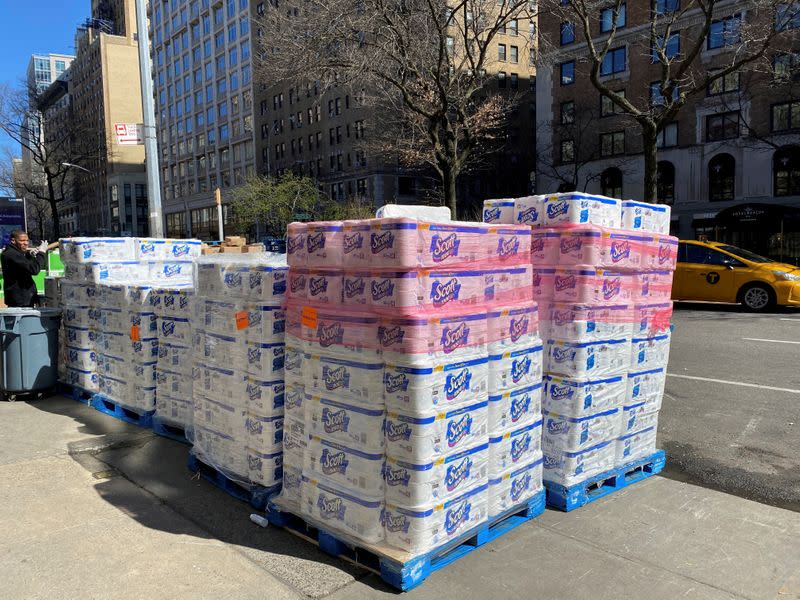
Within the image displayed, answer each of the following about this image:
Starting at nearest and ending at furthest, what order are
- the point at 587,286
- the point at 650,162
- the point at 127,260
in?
1. the point at 587,286
2. the point at 127,260
3. the point at 650,162

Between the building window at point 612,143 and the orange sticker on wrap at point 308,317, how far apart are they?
41099mm

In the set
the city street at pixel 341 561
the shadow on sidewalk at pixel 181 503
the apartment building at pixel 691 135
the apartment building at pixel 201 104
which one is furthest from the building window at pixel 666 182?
the apartment building at pixel 201 104

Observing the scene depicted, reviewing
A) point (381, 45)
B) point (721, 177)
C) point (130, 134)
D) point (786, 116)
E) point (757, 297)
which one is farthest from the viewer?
point (721, 177)

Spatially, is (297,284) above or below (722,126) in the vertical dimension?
below

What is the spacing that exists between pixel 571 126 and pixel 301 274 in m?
42.4

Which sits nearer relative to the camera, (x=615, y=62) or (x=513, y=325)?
(x=513, y=325)

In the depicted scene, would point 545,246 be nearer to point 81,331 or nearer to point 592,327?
A: point 592,327

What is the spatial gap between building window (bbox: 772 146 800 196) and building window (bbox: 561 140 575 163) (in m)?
12.9

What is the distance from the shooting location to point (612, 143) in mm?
41219

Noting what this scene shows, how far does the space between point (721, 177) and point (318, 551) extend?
39.4 meters

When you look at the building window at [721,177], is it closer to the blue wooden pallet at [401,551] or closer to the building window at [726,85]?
the building window at [726,85]

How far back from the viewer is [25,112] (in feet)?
166

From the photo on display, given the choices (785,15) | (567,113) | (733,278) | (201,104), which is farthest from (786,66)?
(201,104)

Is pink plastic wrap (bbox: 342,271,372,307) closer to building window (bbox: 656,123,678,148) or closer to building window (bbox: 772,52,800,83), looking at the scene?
building window (bbox: 772,52,800,83)
